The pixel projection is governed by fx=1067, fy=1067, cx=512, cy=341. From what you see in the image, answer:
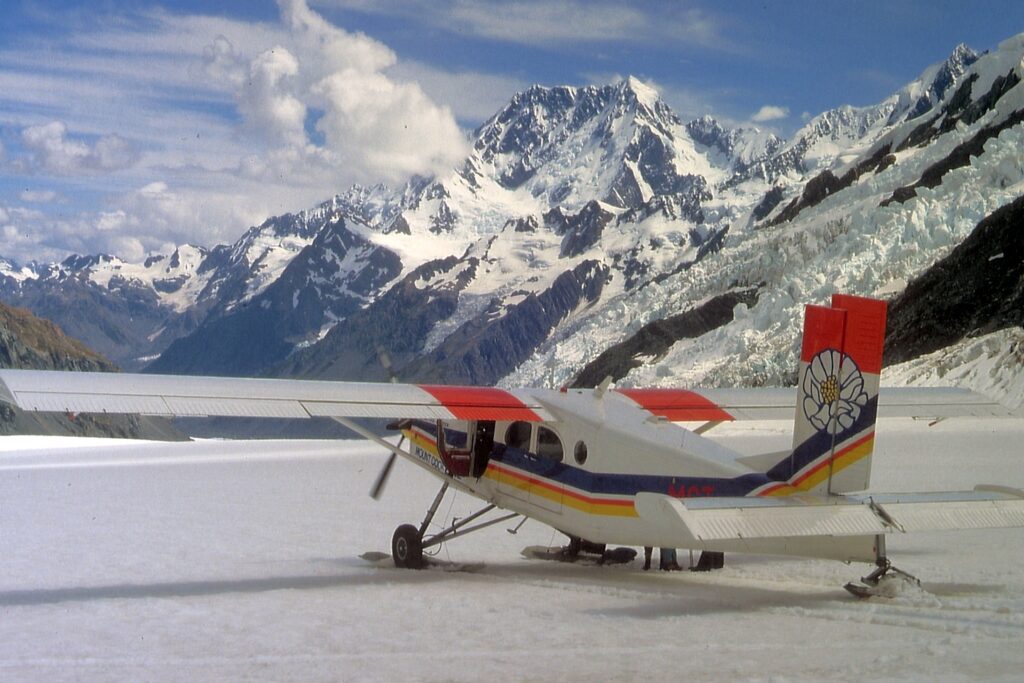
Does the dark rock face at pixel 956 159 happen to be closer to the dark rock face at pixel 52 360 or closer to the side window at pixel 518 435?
the dark rock face at pixel 52 360

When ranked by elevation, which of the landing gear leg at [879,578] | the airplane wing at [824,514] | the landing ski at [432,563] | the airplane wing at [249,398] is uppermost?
the airplane wing at [249,398]

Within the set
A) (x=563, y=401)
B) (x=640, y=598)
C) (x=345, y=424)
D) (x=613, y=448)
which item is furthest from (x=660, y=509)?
(x=345, y=424)

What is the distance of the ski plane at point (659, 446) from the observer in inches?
375

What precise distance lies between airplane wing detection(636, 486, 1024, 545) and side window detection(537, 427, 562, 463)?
309 cm

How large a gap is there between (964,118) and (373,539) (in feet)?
423

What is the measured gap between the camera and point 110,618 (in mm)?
9953

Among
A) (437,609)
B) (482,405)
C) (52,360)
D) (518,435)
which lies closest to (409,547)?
(518,435)

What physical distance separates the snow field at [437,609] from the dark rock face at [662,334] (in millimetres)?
105173

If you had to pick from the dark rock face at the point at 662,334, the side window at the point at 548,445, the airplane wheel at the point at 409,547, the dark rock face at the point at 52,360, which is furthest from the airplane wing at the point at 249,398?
the dark rock face at the point at 662,334

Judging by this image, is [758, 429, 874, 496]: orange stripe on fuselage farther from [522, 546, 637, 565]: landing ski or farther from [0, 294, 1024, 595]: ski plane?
[522, 546, 637, 565]: landing ski

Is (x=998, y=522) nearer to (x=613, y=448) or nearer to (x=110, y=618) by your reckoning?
(x=613, y=448)

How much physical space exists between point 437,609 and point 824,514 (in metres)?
3.72

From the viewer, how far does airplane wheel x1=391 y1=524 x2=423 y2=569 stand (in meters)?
13.4

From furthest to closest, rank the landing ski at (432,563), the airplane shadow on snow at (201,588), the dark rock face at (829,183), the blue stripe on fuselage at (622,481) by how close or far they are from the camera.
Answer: the dark rock face at (829,183) → the landing ski at (432,563) → the airplane shadow on snow at (201,588) → the blue stripe on fuselage at (622,481)
